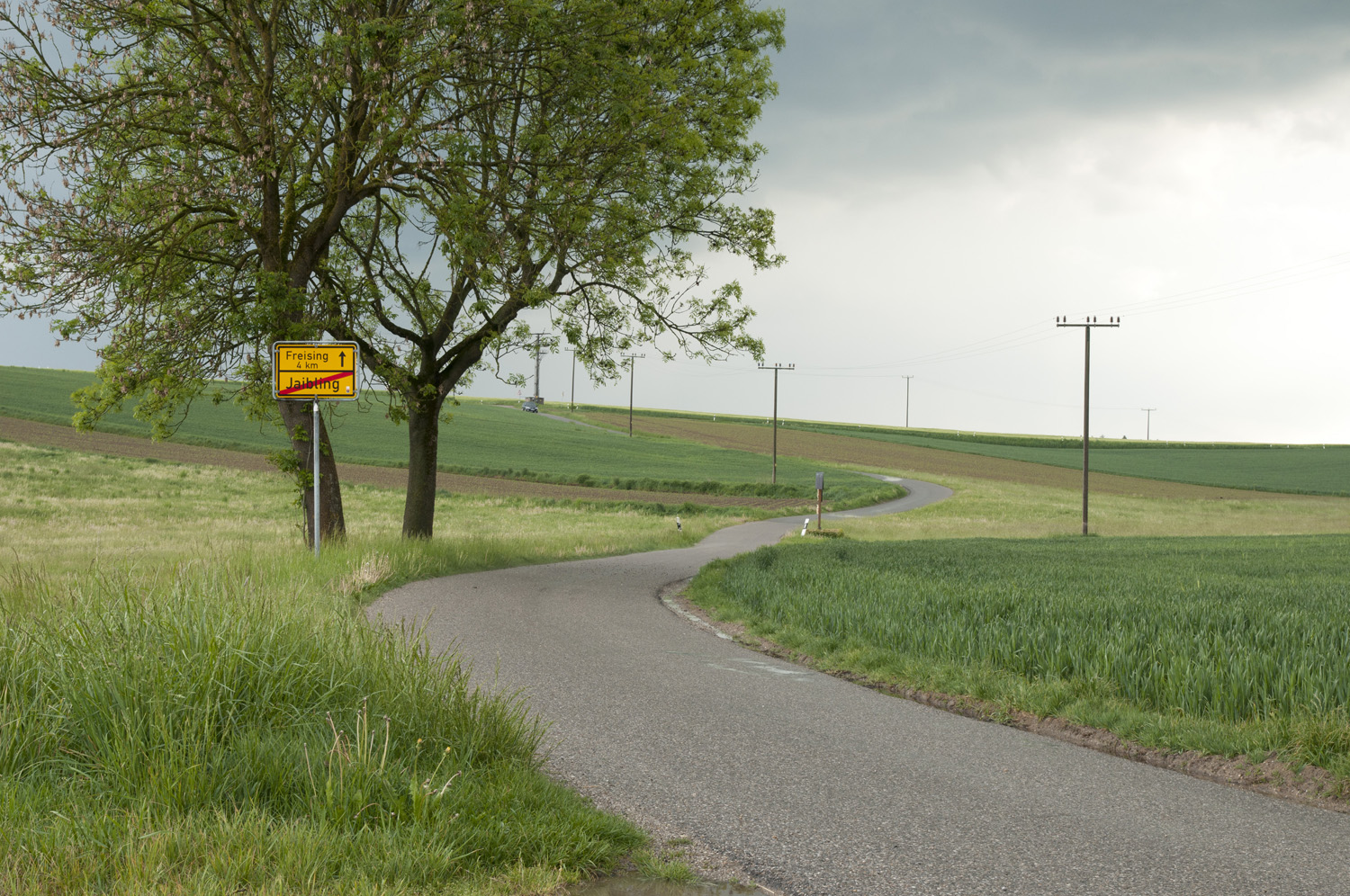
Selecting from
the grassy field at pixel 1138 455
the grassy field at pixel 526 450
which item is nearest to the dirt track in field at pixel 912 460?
the grassy field at pixel 1138 455

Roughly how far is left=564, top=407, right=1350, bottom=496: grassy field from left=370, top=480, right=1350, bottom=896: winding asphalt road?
7996 cm

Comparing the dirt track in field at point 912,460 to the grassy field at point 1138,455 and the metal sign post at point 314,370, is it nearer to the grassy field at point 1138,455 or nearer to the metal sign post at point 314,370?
the grassy field at point 1138,455

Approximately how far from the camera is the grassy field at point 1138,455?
8306 cm

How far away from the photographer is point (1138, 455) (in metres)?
107

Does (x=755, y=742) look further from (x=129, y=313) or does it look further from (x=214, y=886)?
(x=129, y=313)

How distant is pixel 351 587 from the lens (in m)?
13.4

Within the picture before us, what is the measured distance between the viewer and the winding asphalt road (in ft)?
14.6

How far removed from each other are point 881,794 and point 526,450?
6906 cm

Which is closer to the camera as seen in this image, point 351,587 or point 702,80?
point 351,587

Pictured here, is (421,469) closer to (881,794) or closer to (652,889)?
(881,794)

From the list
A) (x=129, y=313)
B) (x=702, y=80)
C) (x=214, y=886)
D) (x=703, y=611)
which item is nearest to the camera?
(x=214, y=886)

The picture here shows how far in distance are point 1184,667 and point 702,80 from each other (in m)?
16.7

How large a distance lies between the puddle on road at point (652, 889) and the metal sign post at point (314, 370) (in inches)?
471

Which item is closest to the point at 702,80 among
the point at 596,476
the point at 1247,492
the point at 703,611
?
the point at 703,611
